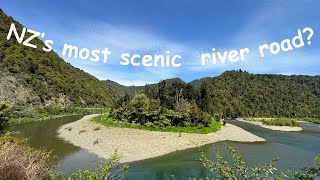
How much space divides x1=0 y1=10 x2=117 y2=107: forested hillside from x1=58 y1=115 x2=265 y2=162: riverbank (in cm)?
4431

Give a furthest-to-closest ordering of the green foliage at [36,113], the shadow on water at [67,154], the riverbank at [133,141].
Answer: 1. the green foliage at [36,113]
2. the riverbank at [133,141]
3. the shadow on water at [67,154]

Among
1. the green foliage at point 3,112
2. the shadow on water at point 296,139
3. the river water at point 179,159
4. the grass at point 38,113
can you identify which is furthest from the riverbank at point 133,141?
the grass at point 38,113

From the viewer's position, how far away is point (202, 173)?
26703mm

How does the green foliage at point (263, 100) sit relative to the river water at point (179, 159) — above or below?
above

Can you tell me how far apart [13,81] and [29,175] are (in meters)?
92.1

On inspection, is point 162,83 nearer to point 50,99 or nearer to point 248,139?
point 248,139

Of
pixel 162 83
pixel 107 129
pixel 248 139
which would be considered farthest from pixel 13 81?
pixel 248 139

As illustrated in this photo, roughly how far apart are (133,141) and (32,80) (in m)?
73.6

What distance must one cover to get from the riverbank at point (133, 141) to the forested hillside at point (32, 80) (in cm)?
4431

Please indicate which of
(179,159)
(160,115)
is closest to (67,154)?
(179,159)

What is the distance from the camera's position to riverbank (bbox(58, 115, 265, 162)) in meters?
34.4

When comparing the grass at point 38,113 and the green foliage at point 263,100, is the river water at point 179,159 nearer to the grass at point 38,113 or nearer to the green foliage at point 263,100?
the grass at point 38,113

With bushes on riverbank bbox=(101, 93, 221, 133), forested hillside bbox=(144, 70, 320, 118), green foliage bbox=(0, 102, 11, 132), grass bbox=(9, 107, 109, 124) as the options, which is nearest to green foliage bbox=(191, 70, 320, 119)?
forested hillside bbox=(144, 70, 320, 118)

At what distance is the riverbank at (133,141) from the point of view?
113ft
